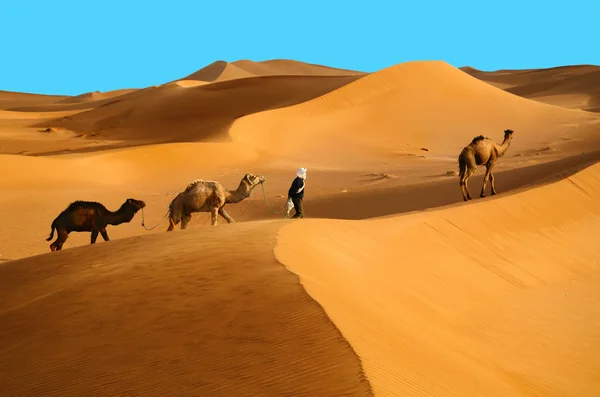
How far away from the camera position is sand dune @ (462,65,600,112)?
220ft

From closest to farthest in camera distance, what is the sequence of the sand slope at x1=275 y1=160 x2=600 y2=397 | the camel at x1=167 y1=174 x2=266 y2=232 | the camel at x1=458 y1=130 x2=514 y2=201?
the sand slope at x1=275 y1=160 x2=600 y2=397 → the camel at x1=167 y1=174 x2=266 y2=232 → the camel at x1=458 y1=130 x2=514 y2=201

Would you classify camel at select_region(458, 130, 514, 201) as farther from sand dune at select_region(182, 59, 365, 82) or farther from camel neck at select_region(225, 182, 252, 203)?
sand dune at select_region(182, 59, 365, 82)

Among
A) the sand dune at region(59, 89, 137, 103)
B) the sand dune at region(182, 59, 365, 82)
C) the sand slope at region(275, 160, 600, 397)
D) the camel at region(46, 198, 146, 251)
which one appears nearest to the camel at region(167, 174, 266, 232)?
the camel at region(46, 198, 146, 251)

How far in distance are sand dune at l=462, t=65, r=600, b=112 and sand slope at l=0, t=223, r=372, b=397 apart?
180ft

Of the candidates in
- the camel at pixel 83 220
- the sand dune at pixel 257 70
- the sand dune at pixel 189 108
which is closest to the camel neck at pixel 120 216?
the camel at pixel 83 220

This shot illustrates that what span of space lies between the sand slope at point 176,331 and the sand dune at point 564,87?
180 feet

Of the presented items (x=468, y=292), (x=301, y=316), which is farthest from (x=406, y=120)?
(x=301, y=316)

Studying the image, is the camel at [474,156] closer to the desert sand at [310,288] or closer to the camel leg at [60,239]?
the desert sand at [310,288]

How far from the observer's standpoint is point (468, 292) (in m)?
11.7

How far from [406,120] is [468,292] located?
101 feet

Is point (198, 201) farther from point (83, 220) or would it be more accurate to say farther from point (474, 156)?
point (474, 156)

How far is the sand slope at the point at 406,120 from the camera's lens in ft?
122

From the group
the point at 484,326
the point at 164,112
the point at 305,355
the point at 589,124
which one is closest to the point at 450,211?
the point at 484,326

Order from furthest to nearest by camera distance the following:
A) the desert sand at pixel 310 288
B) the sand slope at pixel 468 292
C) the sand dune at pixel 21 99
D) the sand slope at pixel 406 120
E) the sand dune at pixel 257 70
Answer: the sand dune at pixel 21 99, the sand dune at pixel 257 70, the sand slope at pixel 406 120, the sand slope at pixel 468 292, the desert sand at pixel 310 288
